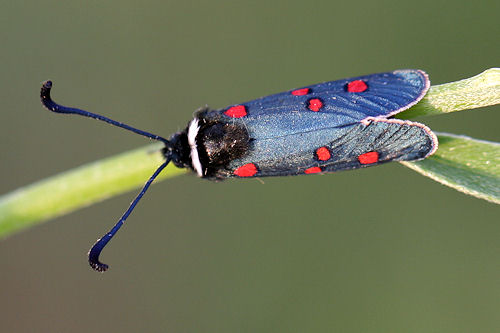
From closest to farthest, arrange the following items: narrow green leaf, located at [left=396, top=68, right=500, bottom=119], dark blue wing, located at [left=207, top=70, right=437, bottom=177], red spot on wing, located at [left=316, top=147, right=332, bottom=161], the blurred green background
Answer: narrow green leaf, located at [left=396, top=68, right=500, bottom=119]
dark blue wing, located at [left=207, top=70, right=437, bottom=177]
red spot on wing, located at [left=316, top=147, right=332, bottom=161]
the blurred green background

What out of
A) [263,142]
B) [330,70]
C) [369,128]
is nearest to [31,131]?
[330,70]

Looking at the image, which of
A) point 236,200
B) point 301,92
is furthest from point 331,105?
point 236,200

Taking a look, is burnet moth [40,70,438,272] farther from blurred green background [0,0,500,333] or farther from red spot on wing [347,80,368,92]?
blurred green background [0,0,500,333]

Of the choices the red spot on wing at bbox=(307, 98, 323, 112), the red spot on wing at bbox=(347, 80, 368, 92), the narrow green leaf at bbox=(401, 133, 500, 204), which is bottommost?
the narrow green leaf at bbox=(401, 133, 500, 204)

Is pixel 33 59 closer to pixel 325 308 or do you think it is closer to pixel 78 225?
pixel 78 225

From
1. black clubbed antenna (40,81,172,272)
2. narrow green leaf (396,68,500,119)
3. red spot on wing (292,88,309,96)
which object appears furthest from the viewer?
red spot on wing (292,88,309,96)

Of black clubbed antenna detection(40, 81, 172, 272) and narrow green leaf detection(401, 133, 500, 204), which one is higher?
black clubbed antenna detection(40, 81, 172, 272)

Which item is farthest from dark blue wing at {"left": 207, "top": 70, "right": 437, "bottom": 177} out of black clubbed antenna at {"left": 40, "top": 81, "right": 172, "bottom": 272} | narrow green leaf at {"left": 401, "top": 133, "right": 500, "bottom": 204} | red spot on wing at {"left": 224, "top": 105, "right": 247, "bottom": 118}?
black clubbed antenna at {"left": 40, "top": 81, "right": 172, "bottom": 272}
